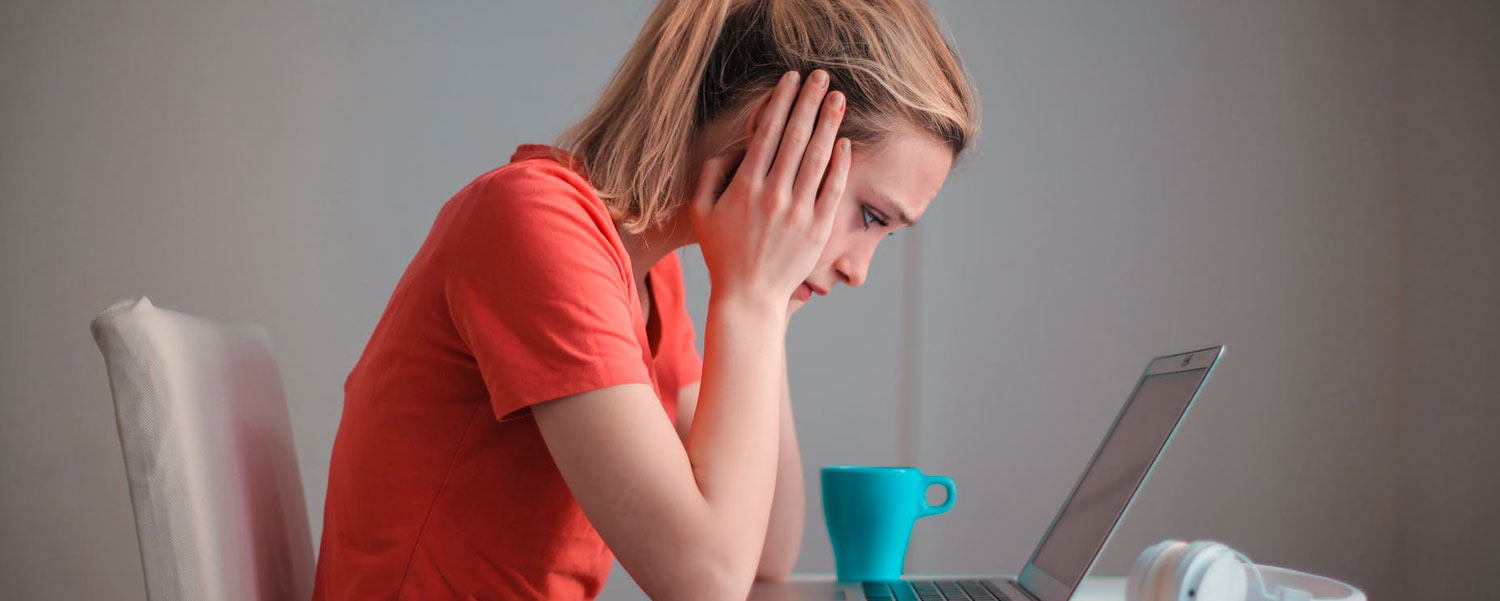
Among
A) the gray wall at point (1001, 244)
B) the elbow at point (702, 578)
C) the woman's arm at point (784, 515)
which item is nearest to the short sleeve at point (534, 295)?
the elbow at point (702, 578)

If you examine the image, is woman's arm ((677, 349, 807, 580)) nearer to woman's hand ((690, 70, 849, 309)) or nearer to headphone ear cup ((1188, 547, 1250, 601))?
woman's hand ((690, 70, 849, 309))

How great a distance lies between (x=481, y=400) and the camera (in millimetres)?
757

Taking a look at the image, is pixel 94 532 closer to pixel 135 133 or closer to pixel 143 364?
pixel 135 133

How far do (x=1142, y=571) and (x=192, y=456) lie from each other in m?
0.56

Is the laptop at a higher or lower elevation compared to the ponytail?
lower

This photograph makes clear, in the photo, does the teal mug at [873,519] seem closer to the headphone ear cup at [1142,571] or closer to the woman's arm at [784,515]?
the woman's arm at [784,515]

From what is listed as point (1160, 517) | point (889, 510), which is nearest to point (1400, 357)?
point (1160, 517)

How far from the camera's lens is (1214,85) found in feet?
6.44

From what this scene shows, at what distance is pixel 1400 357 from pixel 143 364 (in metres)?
1.98

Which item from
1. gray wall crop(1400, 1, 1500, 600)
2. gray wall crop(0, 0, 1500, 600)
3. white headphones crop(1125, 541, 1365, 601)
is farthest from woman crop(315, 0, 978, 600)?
gray wall crop(1400, 1, 1500, 600)

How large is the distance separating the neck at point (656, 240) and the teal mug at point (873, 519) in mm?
263

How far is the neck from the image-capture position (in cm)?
95

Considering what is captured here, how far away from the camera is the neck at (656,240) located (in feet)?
3.13

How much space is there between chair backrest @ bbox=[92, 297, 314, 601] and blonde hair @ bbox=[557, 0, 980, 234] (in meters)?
0.32
